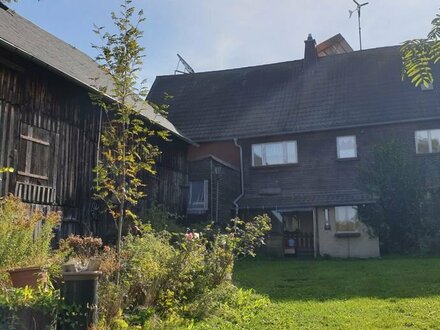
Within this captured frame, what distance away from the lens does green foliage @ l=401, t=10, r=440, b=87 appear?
2498 millimetres

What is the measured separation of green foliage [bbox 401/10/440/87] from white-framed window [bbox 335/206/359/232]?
57.9ft

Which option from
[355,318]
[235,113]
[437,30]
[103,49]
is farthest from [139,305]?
[235,113]

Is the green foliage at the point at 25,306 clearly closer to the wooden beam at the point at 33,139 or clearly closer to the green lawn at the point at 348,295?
the green lawn at the point at 348,295

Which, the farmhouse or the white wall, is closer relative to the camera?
the white wall

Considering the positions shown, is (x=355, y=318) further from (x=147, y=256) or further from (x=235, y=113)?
(x=235, y=113)

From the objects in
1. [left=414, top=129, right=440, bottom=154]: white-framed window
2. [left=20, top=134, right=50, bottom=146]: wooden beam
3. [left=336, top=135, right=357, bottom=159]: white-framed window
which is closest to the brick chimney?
[left=336, top=135, right=357, bottom=159]: white-framed window

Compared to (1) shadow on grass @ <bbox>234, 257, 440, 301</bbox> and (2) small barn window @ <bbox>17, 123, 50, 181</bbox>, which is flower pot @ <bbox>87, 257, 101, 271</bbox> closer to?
(1) shadow on grass @ <bbox>234, 257, 440, 301</bbox>

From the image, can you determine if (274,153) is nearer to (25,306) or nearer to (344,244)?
(344,244)

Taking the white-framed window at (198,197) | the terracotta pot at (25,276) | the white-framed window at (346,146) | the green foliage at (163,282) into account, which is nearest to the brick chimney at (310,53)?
the white-framed window at (346,146)

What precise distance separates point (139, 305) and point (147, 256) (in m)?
0.80

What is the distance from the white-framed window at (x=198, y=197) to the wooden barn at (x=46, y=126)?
22.1 feet

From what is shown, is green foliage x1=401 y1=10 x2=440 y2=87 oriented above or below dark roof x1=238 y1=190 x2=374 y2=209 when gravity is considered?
below

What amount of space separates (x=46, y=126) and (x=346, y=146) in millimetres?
12959

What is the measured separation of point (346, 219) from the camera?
64.9 ft
